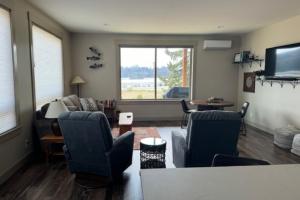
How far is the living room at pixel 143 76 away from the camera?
3.08m

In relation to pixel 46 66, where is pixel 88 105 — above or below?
below

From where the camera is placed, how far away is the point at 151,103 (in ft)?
23.5

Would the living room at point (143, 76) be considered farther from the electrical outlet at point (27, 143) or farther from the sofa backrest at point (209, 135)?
the sofa backrest at point (209, 135)

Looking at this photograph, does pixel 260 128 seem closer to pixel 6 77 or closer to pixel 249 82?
pixel 249 82

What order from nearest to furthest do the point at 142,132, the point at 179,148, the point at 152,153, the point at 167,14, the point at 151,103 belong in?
the point at 179,148, the point at 152,153, the point at 167,14, the point at 142,132, the point at 151,103

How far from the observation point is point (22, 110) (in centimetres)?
361

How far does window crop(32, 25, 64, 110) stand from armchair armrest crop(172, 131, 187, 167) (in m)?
2.62

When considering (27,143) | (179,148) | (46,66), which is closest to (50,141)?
(27,143)

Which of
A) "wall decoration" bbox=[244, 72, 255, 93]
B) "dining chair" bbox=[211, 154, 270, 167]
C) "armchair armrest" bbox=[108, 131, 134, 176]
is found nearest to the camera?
"dining chair" bbox=[211, 154, 270, 167]

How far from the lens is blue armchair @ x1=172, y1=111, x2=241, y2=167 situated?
8.93ft

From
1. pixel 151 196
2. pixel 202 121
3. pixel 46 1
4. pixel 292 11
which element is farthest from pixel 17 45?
pixel 292 11

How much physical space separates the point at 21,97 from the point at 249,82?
5.63 meters

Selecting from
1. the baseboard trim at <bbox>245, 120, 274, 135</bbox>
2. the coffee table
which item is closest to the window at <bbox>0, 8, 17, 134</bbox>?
the coffee table

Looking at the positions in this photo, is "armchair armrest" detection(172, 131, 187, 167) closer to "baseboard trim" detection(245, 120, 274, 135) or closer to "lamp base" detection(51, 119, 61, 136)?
"lamp base" detection(51, 119, 61, 136)
